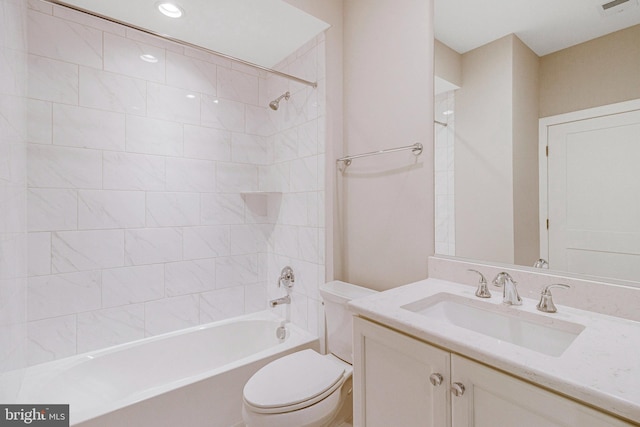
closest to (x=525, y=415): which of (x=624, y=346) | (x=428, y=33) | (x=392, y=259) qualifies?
(x=624, y=346)

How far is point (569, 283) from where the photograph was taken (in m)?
1.03

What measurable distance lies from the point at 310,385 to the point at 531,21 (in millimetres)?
1742

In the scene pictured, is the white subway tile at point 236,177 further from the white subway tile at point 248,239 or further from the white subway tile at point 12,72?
the white subway tile at point 12,72

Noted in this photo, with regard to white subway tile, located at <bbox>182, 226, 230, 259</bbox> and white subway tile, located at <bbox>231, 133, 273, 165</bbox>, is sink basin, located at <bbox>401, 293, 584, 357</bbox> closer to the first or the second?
white subway tile, located at <bbox>182, 226, 230, 259</bbox>

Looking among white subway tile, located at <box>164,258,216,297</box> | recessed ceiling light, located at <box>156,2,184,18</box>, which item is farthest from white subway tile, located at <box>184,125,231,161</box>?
white subway tile, located at <box>164,258,216,297</box>

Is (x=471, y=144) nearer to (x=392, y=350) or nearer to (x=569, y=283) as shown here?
(x=569, y=283)

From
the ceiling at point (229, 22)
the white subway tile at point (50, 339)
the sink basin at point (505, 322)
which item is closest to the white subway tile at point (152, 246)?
the white subway tile at point (50, 339)

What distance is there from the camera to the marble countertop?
1.85 ft

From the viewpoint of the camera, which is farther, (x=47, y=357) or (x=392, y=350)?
(x=47, y=357)

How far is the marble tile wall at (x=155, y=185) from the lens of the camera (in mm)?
1663

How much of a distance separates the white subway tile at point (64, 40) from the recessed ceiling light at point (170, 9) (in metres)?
0.44

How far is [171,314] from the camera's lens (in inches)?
80.7

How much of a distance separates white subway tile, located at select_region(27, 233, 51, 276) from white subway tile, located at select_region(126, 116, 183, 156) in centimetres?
68

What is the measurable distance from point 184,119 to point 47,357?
5.38 ft
